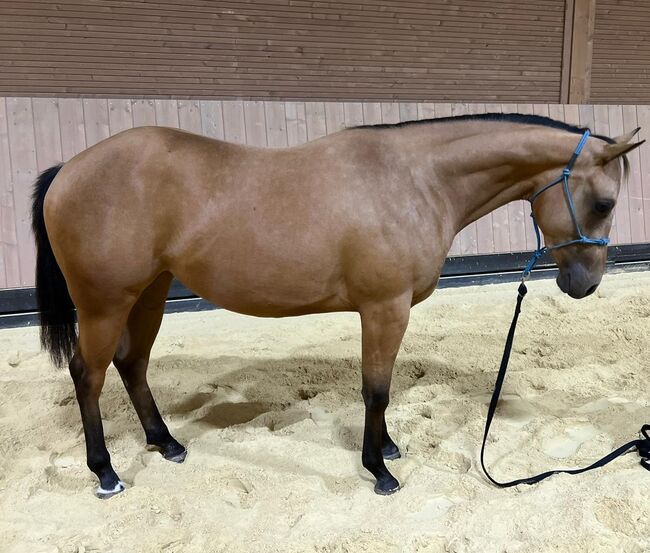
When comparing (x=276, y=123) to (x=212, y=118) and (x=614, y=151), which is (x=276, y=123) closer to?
(x=212, y=118)

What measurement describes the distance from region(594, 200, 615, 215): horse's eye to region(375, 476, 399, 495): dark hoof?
1.33 metres

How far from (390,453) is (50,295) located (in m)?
1.68

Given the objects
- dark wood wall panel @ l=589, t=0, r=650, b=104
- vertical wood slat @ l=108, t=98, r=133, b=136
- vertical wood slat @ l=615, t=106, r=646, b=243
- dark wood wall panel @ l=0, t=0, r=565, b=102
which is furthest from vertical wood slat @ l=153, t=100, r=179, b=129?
dark wood wall panel @ l=589, t=0, r=650, b=104

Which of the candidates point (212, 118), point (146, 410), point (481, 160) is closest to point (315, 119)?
point (212, 118)

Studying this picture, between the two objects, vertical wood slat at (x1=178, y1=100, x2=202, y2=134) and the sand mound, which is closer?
the sand mound

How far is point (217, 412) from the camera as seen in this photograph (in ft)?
9.20

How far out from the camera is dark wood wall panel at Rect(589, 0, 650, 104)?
7.32 metres

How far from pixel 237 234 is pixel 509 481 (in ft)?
4.80

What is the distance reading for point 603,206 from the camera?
1.96 metres

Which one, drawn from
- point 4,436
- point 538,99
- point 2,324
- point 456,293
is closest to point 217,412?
point 4,436

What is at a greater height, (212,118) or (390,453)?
(212,118)

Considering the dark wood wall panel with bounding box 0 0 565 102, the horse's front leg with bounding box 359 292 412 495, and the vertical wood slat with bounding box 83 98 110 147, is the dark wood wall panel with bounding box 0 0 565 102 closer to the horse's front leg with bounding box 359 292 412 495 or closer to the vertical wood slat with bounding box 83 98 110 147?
the vertical wood slat with bounding box 83 98 110 147

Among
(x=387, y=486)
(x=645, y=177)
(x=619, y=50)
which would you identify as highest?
(x=619, y=50)

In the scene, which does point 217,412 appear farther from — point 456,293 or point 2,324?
point 456,293
